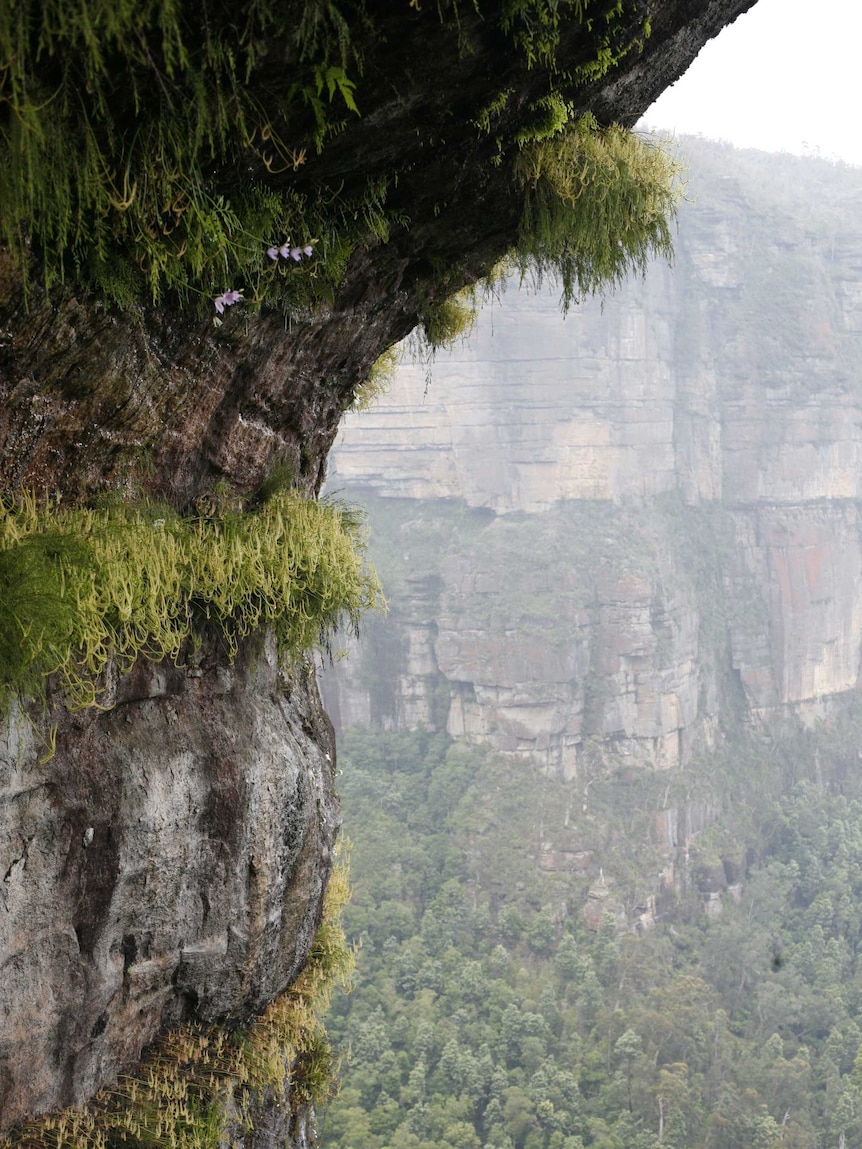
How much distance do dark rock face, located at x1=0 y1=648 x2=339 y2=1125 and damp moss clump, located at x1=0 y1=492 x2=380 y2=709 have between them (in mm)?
152

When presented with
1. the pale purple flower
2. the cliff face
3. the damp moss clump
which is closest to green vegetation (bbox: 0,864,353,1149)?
the damp moss clump

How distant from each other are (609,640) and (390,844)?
13.2m

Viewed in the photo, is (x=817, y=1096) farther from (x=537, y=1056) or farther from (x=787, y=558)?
(x=787, y=558)

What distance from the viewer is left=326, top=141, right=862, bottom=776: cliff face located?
1506 inches

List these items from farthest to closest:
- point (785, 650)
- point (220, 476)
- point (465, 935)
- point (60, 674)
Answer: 1. point (785, 650)
2. point (465, 935)
3. point (220, 476)
4. point (60, 674)

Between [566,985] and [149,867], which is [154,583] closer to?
[149,867]

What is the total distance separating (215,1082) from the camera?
3.23 meters

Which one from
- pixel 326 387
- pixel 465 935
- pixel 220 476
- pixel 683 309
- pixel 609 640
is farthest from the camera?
pixel 683 309

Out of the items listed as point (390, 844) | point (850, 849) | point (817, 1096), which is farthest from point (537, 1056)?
point (850, 849)

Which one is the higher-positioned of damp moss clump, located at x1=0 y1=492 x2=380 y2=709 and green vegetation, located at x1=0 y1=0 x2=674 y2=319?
green vegetation, located at x1=0 y1=0 x2=674 y2=319

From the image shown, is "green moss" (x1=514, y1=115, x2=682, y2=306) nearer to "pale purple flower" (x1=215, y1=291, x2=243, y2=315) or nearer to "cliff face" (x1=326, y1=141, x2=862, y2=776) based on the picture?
"pale purple flower" (x1=215, y1=291, x2=243, y2=315)

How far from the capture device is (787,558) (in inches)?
1746

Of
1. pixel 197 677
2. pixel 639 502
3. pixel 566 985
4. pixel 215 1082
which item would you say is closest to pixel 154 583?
pixel 197 677

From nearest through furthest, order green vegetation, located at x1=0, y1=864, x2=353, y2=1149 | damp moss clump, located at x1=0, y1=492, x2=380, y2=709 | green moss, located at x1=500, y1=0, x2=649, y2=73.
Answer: green moss, located at x1=500, y1=0, x2=649, y2=73 < damp moss clump, located at x1=0, y1=492, x2=380, y2=709 < green vegetation, located at x1=0, y1=864, x2=353, y2=1149
